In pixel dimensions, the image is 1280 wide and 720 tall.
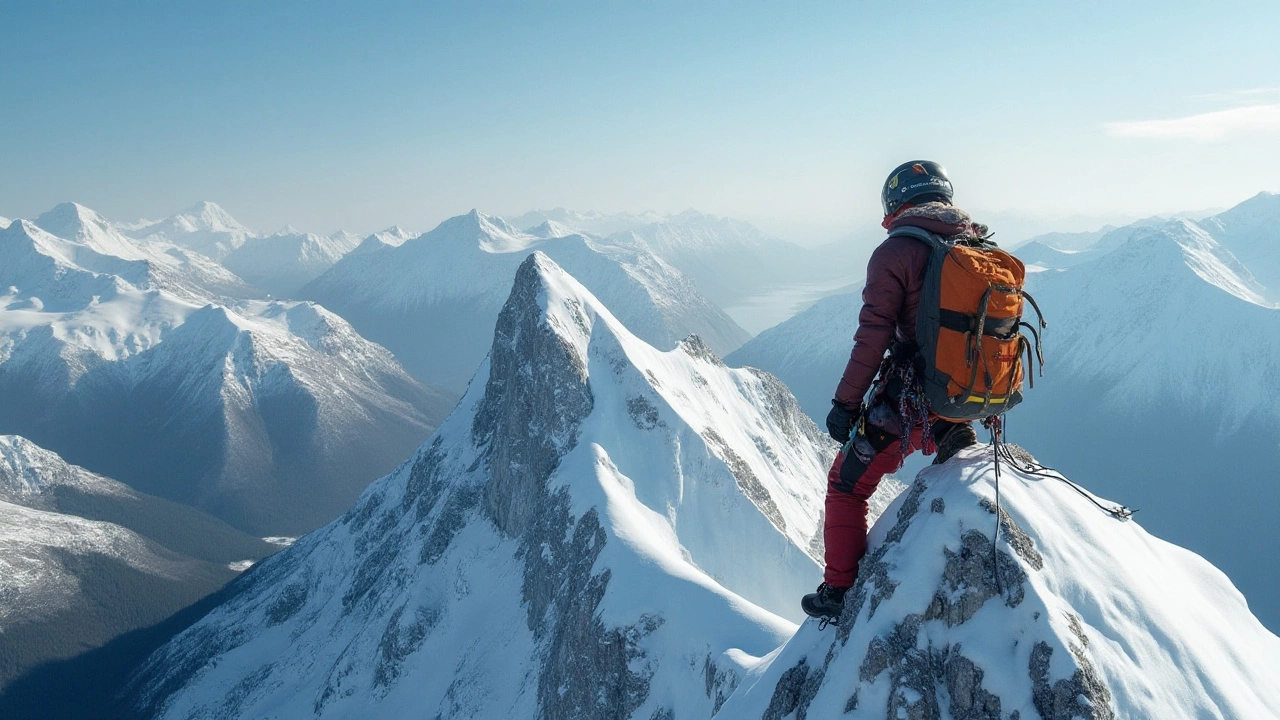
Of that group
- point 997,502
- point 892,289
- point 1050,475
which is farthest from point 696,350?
point 997,502

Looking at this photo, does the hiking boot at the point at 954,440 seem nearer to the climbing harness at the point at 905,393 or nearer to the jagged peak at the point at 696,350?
the climbing harness at the point at 905,393

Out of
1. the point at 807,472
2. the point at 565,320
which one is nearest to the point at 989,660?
the point at 565,320

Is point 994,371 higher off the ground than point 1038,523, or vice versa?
point 994,371

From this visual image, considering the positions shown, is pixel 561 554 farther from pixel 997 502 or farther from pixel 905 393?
pixel 997 502

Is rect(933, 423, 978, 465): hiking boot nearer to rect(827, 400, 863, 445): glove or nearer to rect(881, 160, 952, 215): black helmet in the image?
rect(827, 400, 863, 445): glove

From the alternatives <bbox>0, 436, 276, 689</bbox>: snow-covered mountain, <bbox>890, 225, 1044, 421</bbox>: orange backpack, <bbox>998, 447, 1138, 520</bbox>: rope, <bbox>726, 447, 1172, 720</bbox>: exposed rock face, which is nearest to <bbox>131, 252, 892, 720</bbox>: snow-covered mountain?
<bbox>726, 447, 1172, 720</bbox>: exposed rock face

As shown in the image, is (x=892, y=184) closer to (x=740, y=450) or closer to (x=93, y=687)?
(x=740, y=450)

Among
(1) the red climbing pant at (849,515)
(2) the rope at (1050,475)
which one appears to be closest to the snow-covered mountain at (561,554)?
(1) the red climbing pant at (849,515)
